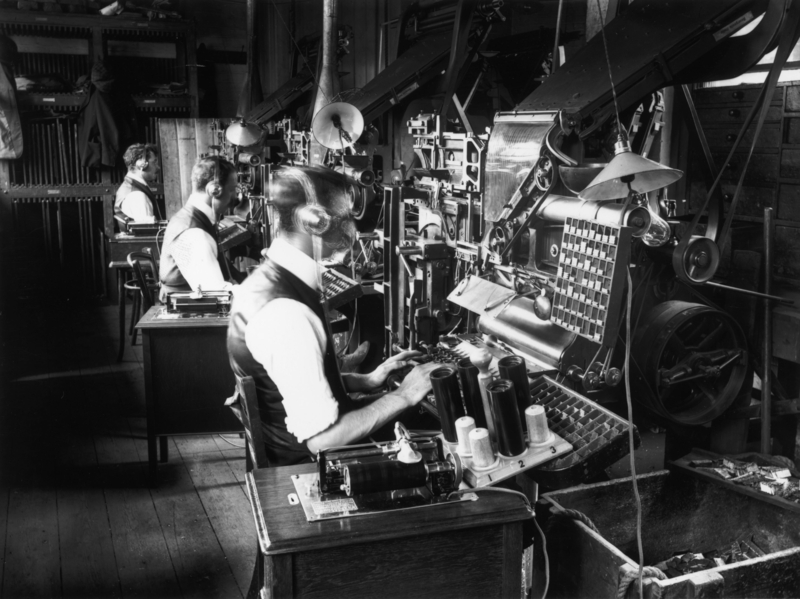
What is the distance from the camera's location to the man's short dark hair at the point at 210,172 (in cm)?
434

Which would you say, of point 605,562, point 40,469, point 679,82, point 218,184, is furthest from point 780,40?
point 40,469

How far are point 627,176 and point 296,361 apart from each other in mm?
1082

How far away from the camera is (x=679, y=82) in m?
3.08

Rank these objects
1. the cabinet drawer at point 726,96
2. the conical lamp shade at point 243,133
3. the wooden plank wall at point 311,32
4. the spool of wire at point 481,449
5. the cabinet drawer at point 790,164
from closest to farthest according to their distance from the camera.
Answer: the spool of wire at point 481,449 → the cabinet drawer at point 790,164 → the cabinet drawer at point 726,96 → the conical lamp shade at point 243,133 → the wooden plank wall at point 311,32

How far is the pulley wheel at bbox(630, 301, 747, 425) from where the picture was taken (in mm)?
2707

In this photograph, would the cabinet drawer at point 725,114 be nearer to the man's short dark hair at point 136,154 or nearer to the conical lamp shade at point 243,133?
the conical lamp shade at point 243,133

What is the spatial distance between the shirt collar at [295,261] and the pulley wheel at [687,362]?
117 centimetres

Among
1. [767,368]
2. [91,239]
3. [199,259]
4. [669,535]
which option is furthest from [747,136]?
[91,239]

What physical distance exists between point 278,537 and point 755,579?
1251 mm

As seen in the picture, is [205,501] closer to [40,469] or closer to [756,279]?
[40,469]

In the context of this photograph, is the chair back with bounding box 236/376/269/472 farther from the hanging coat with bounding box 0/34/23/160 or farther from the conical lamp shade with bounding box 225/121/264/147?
the hanging coat with bounding box 0/34/23/160

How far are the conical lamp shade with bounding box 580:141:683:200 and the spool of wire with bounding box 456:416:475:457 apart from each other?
0.76 m

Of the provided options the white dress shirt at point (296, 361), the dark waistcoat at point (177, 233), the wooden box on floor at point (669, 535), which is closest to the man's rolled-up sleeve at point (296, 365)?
the white dress shirt at point (296, 361)

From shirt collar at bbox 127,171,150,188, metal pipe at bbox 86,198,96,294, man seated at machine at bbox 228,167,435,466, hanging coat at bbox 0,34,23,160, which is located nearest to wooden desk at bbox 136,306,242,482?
man seated at machine at bbox 228,167,435,466
